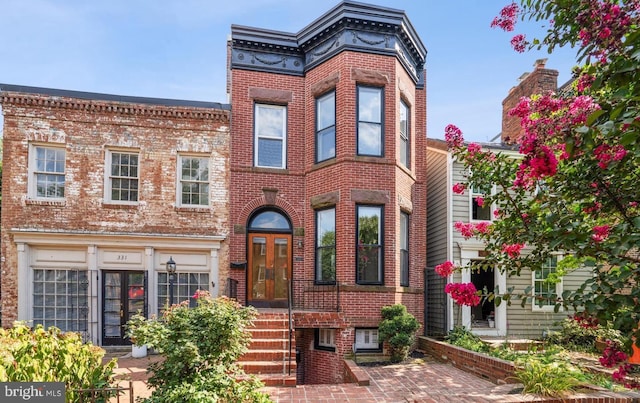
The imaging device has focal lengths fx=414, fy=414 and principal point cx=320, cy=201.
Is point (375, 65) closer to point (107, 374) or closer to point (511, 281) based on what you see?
point (511, 281)

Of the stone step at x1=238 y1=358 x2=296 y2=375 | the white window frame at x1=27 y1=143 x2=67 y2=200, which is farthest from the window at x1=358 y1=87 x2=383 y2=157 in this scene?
the white window frame at x1=27 y1=143 x2=67 y2=200

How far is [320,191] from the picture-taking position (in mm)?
11383

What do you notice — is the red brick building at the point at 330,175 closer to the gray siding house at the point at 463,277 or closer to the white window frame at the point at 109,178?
the gray siding house at the point at 463,277

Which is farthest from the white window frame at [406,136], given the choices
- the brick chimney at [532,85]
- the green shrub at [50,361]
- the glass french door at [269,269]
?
the green shrub at [50,361]

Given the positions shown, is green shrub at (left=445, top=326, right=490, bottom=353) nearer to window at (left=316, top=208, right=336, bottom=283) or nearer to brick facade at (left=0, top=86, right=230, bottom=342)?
window at (left=316, top=208, right=336, bottom=283)

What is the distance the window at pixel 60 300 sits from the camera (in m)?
11.0

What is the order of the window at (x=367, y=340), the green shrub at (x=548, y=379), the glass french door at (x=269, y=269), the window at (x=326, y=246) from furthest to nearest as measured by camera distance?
1. the glass french door at (x=269, y=269)
2. the window at (x=326, y=246)
3. the window at (x=367, y=340)
4. the green shrub at (x=548, y=379)

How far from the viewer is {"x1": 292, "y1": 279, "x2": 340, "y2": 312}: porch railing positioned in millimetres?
10586

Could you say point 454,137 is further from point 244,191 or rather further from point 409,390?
point 244,191

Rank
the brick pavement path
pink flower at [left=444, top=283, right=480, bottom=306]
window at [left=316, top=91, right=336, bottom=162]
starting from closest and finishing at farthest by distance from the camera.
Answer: pink flower at [left=444, top=283, right=480, bottom=306] → the brick pavement path → window at [left=316, top=91, right=336, bottom=162]

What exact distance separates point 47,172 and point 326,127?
25.0ft

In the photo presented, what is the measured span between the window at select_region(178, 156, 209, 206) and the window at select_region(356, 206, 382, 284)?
177 inches

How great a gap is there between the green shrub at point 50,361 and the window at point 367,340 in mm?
6110

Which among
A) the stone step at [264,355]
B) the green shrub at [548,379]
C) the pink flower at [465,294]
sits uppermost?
the pink flower at [465,294]
